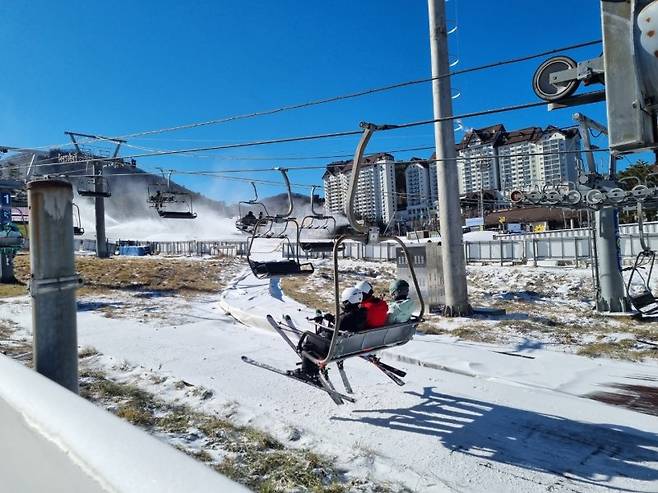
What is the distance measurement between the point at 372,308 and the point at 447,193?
6445 mm

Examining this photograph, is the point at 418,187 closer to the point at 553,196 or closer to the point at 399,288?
the point at 553,196

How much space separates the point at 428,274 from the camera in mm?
12242

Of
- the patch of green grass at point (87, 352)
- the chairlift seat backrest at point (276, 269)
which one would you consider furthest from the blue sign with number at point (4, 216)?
the chairlift seat backrest at point (276, 269)

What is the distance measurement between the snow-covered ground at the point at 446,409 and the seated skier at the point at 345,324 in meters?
0.44

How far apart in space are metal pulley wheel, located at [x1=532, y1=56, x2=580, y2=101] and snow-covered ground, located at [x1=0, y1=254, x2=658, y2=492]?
298cm

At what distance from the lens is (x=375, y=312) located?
5402mm

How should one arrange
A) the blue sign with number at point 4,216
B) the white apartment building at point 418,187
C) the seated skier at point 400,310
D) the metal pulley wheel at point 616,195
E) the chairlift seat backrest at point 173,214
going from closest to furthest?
1. the seated skier at point 400,310
2. the metal pulley wheel at point 616,195
3. the blue sign with number at point 4,216
4. the chairlift seat backrest at point 173,214
5. the white apartment building at point 418,187

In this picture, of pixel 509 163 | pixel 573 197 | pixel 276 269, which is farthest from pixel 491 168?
pixel 276 269

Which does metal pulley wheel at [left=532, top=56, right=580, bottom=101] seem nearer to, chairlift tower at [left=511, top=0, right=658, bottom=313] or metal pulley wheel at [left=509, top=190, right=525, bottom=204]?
chairlift tower at [left=511, top=0, right=658, bottom=313]

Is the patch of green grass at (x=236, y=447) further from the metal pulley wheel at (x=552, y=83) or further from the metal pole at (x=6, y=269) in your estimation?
the metal pole at (x=6, y=269)

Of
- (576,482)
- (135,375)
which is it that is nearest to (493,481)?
(576,482)

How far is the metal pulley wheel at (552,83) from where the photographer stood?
3215mm

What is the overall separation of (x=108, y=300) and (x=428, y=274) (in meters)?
9.82

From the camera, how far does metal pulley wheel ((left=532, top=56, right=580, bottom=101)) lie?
3.21m
